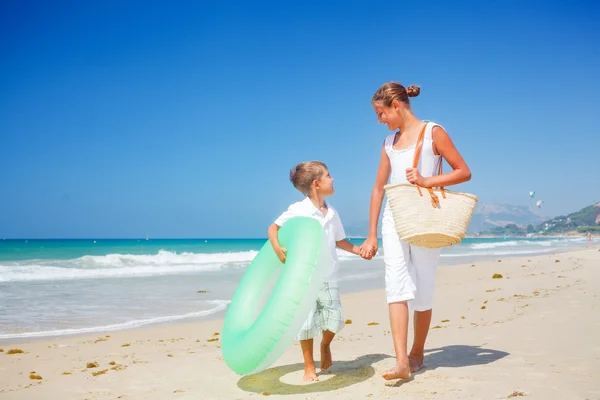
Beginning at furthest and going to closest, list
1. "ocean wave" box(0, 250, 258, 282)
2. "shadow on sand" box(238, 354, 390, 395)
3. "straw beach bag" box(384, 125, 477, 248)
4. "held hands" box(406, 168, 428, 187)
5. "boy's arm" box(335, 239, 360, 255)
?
"ocean wave" box(0, 250, 258, 282) → "boy's arm" box(335, 239, 360, 255) → "shadow on sand" box(238, 354, 390, 395) → "held hands" box(406, 168, 428, 187) → "straw beach bag" box(384, 125, 477, 248)

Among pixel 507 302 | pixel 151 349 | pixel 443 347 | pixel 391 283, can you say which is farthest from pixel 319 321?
pixel 507 302

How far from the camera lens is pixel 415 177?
10.5 feet

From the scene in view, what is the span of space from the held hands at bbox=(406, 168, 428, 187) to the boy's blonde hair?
2.33 feet

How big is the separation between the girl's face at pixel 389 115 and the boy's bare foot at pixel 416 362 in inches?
63.5

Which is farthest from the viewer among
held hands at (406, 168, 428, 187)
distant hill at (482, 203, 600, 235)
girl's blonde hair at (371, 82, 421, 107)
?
distant hill at (482, 203, 600, 235)

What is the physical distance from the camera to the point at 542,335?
470cm

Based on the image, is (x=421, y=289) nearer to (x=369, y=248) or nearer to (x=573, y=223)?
(x=369, y=248)

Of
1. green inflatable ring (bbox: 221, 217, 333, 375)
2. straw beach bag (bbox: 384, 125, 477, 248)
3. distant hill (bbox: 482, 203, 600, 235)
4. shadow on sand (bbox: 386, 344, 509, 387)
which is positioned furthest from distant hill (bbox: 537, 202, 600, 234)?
green inflatable ring (bbox: 221, 217, 333, 375)

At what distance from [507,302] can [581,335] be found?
283cm

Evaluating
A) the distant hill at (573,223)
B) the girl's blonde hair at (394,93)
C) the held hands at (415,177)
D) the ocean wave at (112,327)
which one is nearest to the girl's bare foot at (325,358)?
the held hands at (415,177)

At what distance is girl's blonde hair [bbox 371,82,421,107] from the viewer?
11.2 feet

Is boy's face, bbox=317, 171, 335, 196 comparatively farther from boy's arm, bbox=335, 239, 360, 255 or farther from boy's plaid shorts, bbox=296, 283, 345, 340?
boy's plaid shorts, bbox=296, 283, 345, 340

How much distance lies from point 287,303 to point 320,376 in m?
0.93

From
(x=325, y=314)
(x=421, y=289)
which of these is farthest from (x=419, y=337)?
(x=325, y=314)
